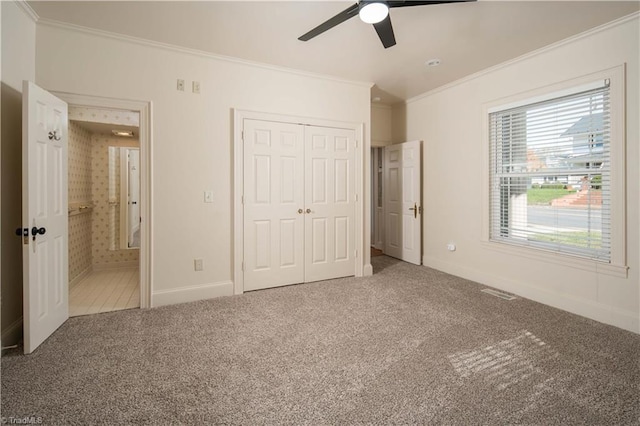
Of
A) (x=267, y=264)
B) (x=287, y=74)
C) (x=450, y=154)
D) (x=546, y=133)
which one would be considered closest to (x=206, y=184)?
(x=267, y=264)

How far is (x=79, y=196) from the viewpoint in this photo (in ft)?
14.5

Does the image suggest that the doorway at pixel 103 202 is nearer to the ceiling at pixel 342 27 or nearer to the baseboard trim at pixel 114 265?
the baseboard trim at pixel 114 265

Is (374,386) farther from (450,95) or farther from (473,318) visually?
(450,95)

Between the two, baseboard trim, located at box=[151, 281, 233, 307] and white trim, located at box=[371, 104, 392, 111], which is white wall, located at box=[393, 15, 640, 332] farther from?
baseboard trim, located at box=[151, 281, 233, 307]

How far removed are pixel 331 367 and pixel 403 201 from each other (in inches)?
146

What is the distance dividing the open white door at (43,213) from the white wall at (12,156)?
0.84ft

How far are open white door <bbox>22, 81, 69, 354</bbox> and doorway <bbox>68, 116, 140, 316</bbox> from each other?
117cm

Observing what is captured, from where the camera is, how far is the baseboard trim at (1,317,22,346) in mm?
2482

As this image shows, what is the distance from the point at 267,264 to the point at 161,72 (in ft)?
7.87

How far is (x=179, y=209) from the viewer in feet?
11.4

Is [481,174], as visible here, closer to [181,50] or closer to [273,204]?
[273,204]

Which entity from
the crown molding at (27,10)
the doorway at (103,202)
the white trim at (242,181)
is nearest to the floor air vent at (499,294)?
the white trim at (242,181)

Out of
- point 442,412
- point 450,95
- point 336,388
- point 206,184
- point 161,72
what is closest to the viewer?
point 442,412

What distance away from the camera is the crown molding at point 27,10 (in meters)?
Result: 2.61
